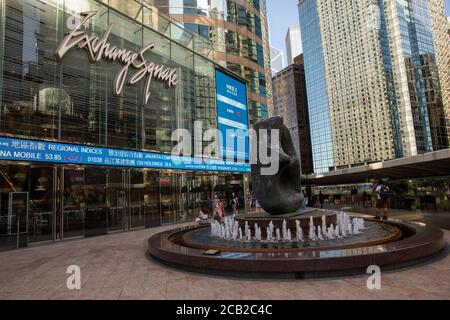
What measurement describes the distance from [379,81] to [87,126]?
368 ft

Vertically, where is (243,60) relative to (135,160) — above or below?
above

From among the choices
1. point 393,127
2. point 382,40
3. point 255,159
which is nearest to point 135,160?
point 255,159

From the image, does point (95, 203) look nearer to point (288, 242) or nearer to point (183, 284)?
point (288, 242)

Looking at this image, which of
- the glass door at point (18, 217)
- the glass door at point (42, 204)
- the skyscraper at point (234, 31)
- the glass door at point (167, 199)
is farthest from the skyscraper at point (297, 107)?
the glass door at point (18, 217)

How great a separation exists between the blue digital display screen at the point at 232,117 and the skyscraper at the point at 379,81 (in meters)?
84.6

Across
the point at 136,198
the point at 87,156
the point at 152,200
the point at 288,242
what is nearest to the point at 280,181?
the point at 288,242

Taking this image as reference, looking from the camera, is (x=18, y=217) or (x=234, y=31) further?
(x=234, y=31)

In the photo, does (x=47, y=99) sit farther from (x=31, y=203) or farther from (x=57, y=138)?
(x=31, y=203)

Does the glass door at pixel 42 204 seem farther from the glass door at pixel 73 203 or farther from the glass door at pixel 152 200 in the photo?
the glass door at pixel 152 200

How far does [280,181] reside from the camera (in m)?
12.3

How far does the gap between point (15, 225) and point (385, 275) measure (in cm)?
1458

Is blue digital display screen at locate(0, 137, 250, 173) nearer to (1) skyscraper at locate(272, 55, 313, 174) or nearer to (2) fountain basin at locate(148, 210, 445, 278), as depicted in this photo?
(2) fountain basin at locate(148, 210, 445, 278)

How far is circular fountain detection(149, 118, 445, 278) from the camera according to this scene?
640 centimetres

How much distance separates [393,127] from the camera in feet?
329
